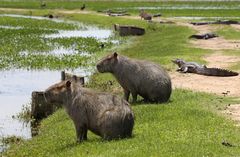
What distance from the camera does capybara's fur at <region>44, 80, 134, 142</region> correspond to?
464 inches

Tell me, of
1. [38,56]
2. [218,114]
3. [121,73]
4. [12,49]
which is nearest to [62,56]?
[38,56]

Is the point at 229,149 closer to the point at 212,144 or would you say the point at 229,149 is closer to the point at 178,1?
the point at 212,144

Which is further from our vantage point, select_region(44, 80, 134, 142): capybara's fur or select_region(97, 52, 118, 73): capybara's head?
select_region(97, 52, 118, 73): capybara's head

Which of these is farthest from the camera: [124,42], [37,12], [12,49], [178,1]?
[178,1]

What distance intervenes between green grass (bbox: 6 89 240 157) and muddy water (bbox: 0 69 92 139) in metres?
0.86

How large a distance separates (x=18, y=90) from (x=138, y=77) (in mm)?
7469

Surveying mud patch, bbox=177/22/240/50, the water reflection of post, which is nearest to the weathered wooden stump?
the water reflection of post

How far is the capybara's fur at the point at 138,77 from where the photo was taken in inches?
649

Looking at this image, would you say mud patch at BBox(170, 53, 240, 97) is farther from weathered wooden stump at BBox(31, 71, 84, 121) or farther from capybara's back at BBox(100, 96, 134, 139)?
capybara's back at BBox(100, 96, 134, 139)

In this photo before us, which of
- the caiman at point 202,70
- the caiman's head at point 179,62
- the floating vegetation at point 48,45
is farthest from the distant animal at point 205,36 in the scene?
the caiman at point 202,70

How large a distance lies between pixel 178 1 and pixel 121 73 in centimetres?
7832

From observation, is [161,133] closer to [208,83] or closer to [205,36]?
[208,83]

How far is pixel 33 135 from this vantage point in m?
16.0

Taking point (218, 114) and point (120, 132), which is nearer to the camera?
point (120, 132)
